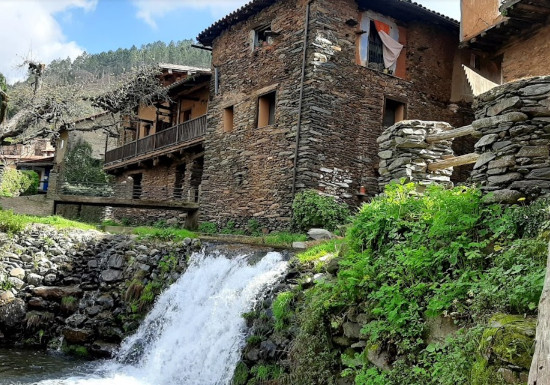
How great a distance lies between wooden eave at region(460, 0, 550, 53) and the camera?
10.1m

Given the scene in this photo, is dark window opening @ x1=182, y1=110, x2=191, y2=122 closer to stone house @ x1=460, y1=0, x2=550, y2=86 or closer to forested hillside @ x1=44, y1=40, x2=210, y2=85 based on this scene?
stone house @ x1=460, y1=0, x2=550, y2=86

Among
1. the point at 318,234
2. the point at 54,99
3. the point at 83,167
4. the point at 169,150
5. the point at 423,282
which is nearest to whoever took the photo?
the point at 423,282

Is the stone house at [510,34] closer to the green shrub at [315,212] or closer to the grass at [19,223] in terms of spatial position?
the green shrub at [315,212]

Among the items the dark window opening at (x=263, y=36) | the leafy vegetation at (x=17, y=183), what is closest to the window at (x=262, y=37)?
the dark window opening at (x=263, y=36)

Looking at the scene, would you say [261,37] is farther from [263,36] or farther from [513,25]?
[513,25]

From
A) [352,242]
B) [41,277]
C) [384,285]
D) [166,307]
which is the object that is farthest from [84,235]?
[384,285]

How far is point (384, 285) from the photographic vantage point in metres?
5.12

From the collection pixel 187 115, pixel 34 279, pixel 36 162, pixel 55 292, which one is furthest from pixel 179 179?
pixel 36 162

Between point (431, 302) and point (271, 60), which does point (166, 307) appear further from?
point (271, 60)

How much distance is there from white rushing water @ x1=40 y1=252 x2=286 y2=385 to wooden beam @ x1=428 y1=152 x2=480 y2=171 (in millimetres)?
3096

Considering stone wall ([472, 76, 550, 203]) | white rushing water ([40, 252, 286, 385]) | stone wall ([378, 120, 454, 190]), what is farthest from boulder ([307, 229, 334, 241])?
stone wall ([472, 76, 550, 203])

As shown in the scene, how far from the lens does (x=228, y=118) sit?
1747cm

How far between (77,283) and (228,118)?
815cm

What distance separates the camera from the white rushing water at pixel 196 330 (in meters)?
7.70
